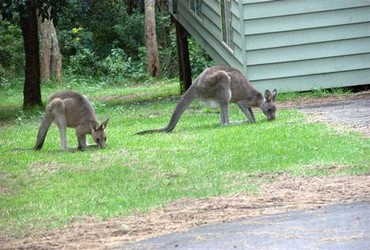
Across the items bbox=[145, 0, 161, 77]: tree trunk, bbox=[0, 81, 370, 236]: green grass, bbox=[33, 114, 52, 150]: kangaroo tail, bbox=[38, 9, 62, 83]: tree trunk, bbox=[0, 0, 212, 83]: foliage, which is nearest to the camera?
bbox=[0, 81, 370, 236]: green grass

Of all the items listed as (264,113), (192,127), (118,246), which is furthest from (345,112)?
(118,246)

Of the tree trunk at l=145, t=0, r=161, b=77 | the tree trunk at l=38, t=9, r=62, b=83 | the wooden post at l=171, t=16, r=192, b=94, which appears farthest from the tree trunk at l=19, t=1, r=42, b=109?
the tree trunk at l=145, t=0, r=161, b=77

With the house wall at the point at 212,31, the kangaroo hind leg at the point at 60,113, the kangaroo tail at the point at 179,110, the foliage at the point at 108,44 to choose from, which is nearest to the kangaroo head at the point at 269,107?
the kangaroo tail at the point at 179,110

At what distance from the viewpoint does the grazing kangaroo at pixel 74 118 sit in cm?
1459

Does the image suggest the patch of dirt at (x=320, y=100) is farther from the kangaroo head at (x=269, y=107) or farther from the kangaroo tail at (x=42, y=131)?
the kangaroo tail at (x=42, y=131)

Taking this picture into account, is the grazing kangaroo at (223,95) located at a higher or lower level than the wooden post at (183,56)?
higher

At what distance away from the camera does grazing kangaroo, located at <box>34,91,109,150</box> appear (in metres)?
14.6

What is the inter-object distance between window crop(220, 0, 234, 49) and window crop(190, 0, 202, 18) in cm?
208

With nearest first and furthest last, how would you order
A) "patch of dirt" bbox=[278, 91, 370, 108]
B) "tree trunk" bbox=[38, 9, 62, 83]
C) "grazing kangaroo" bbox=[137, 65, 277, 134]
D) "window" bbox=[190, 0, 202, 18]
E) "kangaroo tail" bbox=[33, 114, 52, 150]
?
"kangaroo tail" bbox=[33, 114, 52, 150], "grazing kangaroo" bbox=[137, 65, 277, 134], "patch of dirt" bbox=[278, 91, 370, 108], "window" bbox=[190, 0, 202, 18], "tree trunk" bbox=[38, 9, 62, 83]

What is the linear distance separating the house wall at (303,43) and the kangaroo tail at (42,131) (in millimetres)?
6371

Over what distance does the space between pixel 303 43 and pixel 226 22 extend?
202 centimetres

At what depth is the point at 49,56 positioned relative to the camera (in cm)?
3772

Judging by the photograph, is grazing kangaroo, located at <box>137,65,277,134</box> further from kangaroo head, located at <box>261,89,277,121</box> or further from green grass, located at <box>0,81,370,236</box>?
green grass, located at <box>0,81,370,236</box>

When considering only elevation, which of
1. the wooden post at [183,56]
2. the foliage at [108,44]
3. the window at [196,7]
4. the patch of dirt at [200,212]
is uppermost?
the patch of dirt at [200,212]
